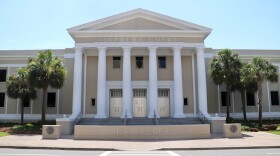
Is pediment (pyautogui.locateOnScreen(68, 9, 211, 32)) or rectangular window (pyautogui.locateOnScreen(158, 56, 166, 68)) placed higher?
pediment (pyautogui.locateOnScreen(68, 9, 211, 32))

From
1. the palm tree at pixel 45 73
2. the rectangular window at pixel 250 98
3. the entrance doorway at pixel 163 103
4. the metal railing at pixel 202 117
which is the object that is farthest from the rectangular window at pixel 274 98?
the palm tree at pixel 45 73

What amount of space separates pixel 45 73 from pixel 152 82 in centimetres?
1070

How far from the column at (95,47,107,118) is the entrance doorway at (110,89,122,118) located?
2.87 metres

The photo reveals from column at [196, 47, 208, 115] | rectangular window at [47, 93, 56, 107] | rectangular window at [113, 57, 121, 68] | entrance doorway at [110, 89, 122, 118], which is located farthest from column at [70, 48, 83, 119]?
column at [196, 47, 208, 115]

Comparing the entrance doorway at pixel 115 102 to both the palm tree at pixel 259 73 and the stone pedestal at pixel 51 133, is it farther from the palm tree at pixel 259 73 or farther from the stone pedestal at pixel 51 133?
the palm tree at pixel 259 73

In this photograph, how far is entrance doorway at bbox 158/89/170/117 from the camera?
104ft

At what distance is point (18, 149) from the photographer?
52.2 ft

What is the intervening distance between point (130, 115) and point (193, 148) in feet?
44.6

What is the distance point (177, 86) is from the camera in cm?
2920

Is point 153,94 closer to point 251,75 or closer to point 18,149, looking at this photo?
point 251,75

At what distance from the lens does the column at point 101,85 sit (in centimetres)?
2869

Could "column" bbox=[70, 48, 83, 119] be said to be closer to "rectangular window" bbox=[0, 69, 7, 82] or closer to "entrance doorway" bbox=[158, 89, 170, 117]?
"entrance doorway" bbox=[158, 89, 170, 117]

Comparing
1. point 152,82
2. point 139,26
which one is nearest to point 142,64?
point 152,82

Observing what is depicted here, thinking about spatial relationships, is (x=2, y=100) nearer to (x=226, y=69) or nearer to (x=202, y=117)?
(x=202, y=117)
